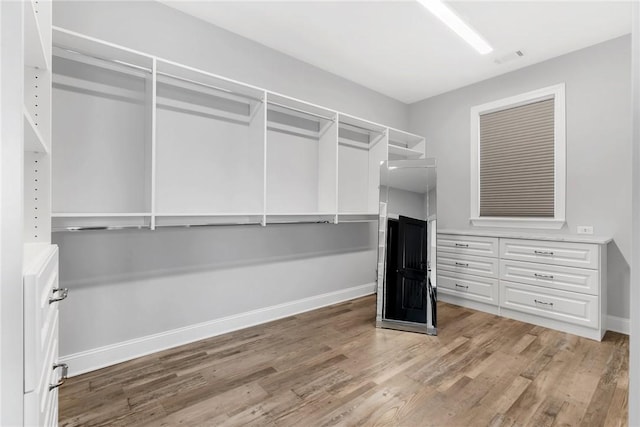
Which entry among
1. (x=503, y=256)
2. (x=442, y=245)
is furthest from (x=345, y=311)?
(x=503, y=256)

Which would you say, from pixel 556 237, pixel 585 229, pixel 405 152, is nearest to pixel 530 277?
pixel 556 237

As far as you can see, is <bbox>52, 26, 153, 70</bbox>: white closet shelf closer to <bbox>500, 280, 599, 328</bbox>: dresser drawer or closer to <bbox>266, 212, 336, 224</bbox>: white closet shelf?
<bbox>266, 212, 336, 224</bbox>: white closet shelf

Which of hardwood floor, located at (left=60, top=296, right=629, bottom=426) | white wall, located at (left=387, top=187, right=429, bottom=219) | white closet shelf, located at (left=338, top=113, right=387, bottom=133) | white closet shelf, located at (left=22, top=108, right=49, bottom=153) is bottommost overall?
hardwood floor, located at (left=60, top=296, right=629, bottom=426)

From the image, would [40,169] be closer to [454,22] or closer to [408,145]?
[454,22]

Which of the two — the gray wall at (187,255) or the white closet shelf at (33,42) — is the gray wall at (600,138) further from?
the white closet shelf at (33,42)

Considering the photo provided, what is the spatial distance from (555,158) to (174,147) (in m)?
4.02

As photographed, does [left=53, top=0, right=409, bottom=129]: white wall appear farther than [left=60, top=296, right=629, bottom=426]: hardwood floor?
Yes

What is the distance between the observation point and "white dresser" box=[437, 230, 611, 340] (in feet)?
9.61

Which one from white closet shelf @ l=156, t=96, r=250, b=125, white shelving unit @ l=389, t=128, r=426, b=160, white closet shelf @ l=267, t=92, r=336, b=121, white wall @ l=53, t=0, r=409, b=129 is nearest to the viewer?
white wall @ l=53, t=0, r=409, b=129

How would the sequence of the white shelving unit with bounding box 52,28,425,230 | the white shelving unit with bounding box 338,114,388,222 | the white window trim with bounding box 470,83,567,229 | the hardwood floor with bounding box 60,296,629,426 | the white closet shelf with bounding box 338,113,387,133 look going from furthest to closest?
the white shelving unit with bounding box 338,114,388,222
the white closet shelf with bounding box 338,113,387,133
the white window trim with bounding box 470,83,567,229
the white shelving unit with bounding box 52,28,425,230
the hardwood floor with bounding box 60,296,629,426

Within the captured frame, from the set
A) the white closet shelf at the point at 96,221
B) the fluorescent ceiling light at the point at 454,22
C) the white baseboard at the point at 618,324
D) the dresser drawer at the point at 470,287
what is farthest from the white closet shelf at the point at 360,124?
the white baseboard at the point at 618,324

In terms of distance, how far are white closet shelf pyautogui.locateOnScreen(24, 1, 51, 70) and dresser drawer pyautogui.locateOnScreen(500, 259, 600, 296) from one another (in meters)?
4.06

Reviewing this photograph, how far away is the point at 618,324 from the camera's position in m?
3.10

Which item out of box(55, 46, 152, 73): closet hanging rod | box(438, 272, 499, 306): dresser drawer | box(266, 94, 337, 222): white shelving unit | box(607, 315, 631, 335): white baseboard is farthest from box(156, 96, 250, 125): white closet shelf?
box(607, 315, 631, 335): white baseboard
